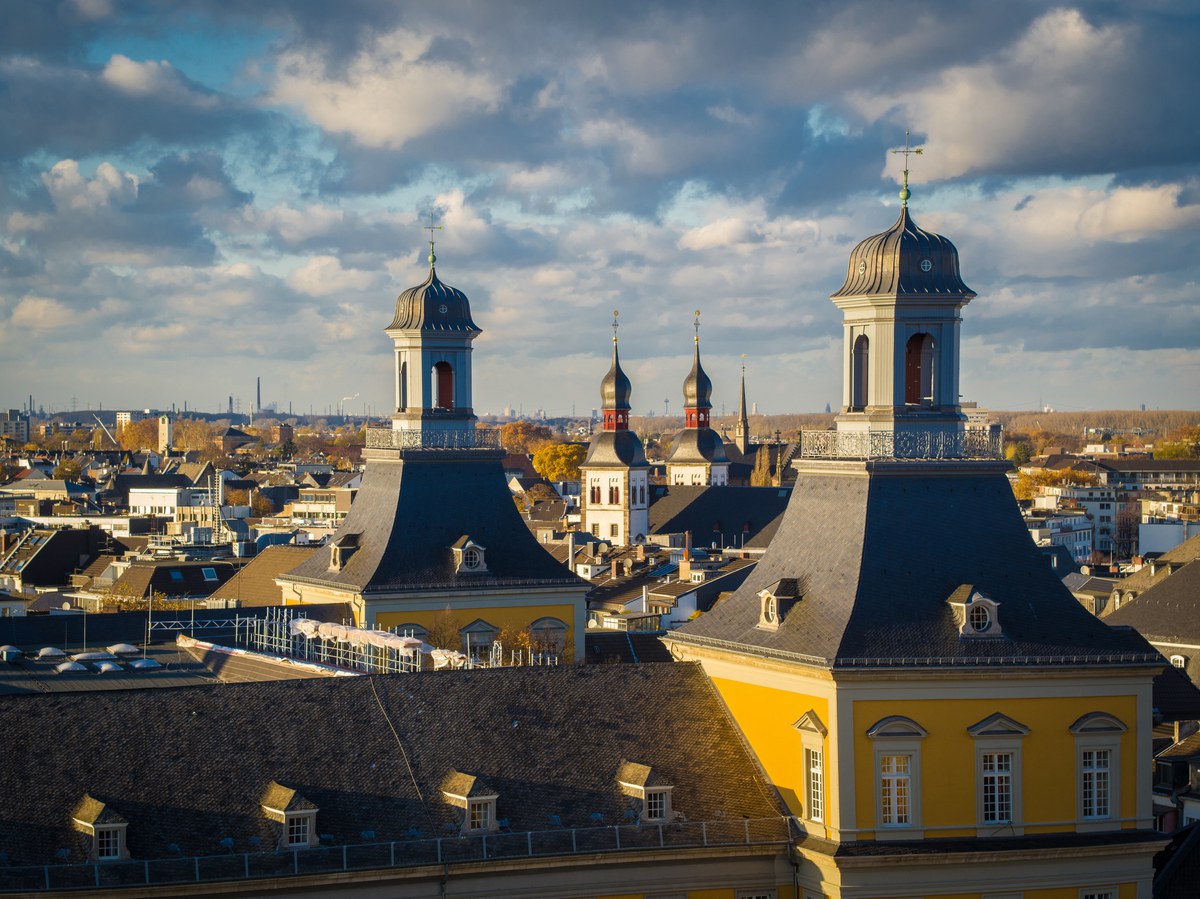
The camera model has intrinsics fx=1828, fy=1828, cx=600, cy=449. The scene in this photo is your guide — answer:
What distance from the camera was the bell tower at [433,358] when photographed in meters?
57.3

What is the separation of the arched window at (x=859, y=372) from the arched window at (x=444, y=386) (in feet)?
68.3

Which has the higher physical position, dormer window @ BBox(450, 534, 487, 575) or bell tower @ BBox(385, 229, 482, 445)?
bell tower @ BBox(385, 229, 482, 445)

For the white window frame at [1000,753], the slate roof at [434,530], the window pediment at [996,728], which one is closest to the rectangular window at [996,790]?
the white window frame at [1000,753]

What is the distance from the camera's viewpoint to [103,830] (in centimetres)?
3061

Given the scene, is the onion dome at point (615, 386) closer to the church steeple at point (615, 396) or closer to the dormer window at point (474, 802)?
the church steeple at point (615, 396)

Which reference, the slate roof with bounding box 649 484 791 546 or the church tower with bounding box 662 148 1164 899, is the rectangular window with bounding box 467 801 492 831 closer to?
the church tower with bounding box 662 148 1164 899

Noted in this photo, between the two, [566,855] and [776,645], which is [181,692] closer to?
[566,855]

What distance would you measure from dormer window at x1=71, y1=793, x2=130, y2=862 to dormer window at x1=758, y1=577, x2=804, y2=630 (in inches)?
528

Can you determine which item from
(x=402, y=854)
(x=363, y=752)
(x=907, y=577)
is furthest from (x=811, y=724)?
(x=363, y=752)

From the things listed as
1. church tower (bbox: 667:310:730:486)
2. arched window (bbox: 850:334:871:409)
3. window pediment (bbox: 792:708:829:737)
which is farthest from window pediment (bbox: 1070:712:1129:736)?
church tower (bbox: 667:310:730:486)

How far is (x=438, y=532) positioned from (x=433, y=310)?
7.86 m

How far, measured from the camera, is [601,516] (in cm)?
15438

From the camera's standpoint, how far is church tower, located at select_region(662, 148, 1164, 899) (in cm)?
3394

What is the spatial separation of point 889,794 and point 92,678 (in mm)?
21100
